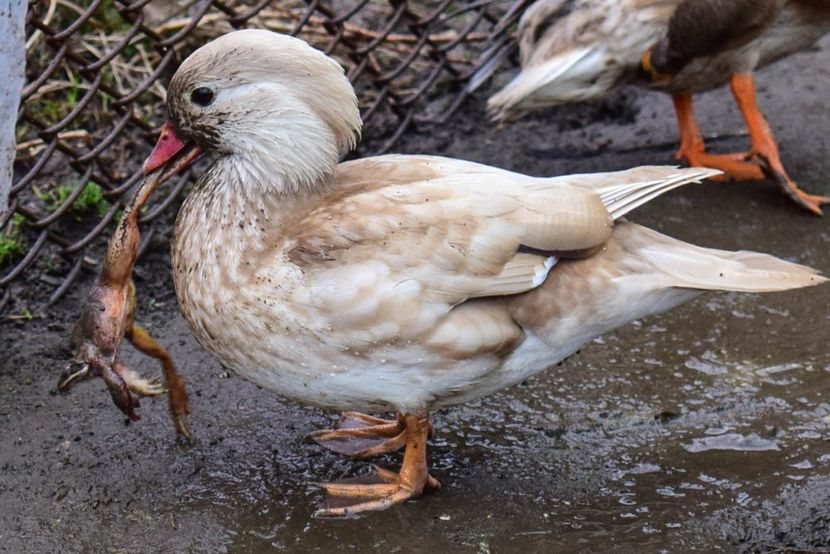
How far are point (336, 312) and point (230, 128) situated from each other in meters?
0.69

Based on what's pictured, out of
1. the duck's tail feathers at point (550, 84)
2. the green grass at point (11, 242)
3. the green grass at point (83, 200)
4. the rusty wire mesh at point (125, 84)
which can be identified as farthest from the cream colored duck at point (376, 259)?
the duck's tail feathers at point (550, 84)

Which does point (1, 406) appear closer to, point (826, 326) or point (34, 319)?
point (34, 319)

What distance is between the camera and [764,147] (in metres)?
5.45

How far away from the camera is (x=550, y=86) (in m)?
5.42

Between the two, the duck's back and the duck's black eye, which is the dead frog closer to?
the duck's black eye

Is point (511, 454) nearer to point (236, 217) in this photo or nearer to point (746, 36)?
point (236, 217)

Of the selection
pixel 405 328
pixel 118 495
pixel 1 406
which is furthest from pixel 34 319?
pixel 405 328

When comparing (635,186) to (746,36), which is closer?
(635,186)

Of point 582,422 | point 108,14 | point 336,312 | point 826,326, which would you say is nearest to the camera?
point 336,312

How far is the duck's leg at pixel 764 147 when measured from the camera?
17.5ft

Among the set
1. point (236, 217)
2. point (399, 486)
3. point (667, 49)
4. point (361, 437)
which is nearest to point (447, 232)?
point (236, 217)

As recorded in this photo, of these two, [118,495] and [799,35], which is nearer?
[118,495]

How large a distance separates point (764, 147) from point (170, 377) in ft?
9.99

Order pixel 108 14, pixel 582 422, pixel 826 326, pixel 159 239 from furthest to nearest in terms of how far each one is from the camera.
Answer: pixel 108 14
pixel 159 239
pixel 826 326
pixel 582 422
